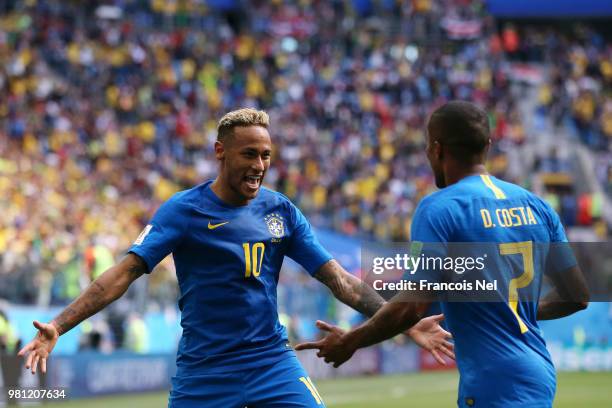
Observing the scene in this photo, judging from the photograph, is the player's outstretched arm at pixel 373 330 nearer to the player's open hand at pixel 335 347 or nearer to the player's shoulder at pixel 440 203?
the player's open hand at pixel 335 347

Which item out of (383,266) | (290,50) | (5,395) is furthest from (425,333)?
(290,50)

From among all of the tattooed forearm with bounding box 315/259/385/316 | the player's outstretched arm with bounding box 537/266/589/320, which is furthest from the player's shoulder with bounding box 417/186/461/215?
the tattooed forearm with bounding box 315/259/385/316

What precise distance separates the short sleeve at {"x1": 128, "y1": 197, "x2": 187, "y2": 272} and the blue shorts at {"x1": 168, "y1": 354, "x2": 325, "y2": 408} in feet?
2.22

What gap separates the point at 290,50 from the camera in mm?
Result: 36781

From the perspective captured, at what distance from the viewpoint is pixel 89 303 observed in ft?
19.8

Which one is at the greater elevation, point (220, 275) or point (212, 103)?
point (212, 103)

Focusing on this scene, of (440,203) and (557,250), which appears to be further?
(557,250)

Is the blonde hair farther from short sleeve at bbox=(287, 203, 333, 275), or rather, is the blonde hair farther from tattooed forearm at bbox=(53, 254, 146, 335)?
tattooed forearm at bbox=(53, 254, 146, 335)

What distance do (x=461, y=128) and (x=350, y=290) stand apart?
5.74 ft

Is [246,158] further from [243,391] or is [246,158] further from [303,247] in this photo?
[243,391]

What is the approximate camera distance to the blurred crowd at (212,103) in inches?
879

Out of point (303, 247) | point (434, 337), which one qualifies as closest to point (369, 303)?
Answer: point (303, 247)

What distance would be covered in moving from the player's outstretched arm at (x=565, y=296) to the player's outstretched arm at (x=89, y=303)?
2162mm

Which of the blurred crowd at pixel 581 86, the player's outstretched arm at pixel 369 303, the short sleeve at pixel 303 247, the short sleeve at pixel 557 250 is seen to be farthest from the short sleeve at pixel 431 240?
the blurred crowd at pixel 581 86
